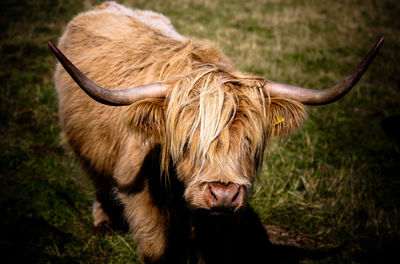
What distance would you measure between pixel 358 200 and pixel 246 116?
8.02 ft

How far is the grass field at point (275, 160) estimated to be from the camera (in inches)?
105

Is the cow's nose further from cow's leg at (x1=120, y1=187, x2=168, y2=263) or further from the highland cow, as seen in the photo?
cow's leg at (x1=120, y1=187, x2=168, y2=263)

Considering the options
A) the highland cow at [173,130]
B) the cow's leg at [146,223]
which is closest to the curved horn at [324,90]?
the highland cow at [173,130]

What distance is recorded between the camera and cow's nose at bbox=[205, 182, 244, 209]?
1522 millimetres

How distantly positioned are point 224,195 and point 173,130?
513 millimetres

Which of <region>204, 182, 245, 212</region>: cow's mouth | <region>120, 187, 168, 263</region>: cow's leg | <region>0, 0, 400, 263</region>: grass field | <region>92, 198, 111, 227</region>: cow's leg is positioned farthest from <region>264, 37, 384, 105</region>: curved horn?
<region>92, 198, 111, 227</region>: cow's leg

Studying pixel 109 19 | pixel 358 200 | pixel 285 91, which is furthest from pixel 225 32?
pixel 285 91

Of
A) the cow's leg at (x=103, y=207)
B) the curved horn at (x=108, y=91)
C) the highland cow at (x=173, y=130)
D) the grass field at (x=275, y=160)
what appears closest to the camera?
the curved horn at (x=108, y=91)

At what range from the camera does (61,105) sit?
10.0 ft

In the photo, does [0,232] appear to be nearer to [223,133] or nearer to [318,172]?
[223,133]

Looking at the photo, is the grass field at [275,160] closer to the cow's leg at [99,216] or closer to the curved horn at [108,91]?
the cow's leg at [99,216]

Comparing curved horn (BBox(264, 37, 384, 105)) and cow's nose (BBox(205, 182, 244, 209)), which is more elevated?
curved horn (BBox(264, 37, 384, 105))

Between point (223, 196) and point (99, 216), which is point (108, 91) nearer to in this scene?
point (223, 196)

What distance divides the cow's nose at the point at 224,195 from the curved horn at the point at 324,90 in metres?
0.70
